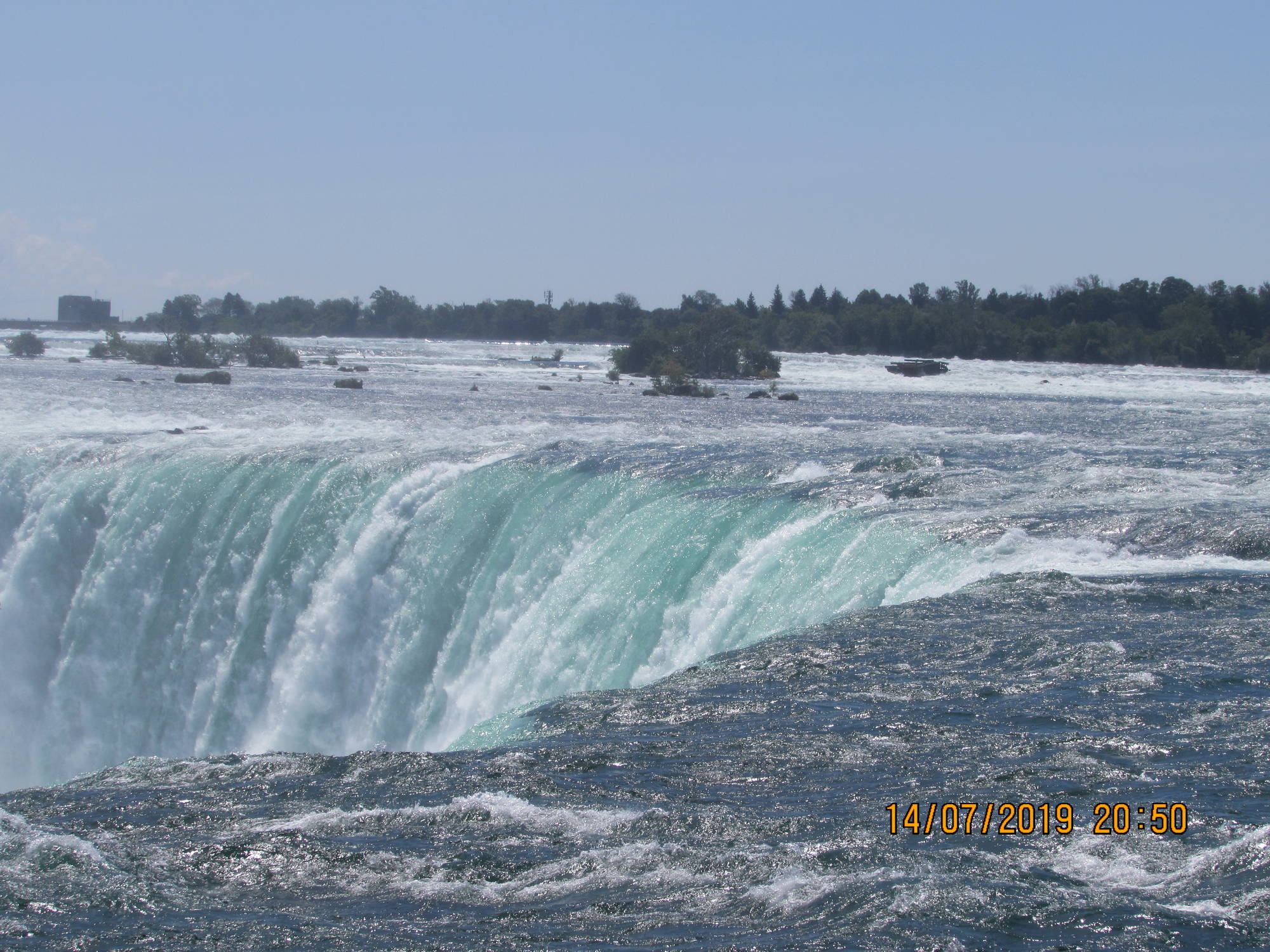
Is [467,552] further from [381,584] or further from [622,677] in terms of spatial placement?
[622,677]

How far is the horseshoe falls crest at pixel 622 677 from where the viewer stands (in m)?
5.80

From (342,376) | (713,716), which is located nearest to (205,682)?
(713,716)

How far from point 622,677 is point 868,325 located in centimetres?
9388

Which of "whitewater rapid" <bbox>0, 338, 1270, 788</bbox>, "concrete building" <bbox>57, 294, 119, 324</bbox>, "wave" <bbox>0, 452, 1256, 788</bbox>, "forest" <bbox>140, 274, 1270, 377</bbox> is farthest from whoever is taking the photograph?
"concrete building" <bbox>57, 294, 119, 324</bbox>

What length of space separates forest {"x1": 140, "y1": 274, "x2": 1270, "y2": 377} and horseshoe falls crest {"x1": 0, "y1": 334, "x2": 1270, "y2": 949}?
3124 cm

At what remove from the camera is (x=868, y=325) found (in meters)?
103

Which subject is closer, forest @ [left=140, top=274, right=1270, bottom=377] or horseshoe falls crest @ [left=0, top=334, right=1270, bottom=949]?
horseshoe falls crest @ [left=0, top=334, right=1270, bottom=949]

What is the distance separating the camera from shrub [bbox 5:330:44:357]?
63.3 metres

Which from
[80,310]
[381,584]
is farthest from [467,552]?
[80,310]
